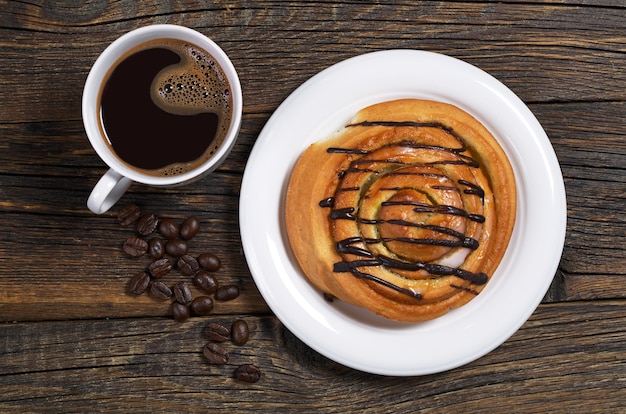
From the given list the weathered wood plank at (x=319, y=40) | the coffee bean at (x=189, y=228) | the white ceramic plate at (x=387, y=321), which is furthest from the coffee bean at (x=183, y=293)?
the weathered wood plank at (x=319, y=40)

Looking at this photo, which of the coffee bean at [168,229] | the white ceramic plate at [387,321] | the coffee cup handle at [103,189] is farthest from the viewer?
the coffee bean at [168,229]

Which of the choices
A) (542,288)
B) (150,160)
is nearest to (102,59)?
(150,160)

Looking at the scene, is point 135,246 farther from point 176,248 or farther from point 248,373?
point 248,373

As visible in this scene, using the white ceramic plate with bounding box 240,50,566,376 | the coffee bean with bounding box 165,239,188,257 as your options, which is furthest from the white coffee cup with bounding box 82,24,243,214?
the coffee bean with bounding box 165,239,188,257

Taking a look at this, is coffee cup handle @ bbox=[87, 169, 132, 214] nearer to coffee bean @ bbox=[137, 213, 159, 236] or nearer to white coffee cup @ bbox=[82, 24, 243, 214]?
white coffee cup @ bbox=[82, 24, 243, 214]

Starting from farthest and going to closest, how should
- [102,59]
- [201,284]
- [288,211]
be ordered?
[201,284]
[288,211]
[102,59]

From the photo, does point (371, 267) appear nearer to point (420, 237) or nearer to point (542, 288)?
point (420, 237)

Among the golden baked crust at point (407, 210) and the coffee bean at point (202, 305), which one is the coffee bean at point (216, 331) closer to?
the coffee bean at point (202, 305)
